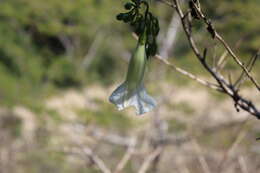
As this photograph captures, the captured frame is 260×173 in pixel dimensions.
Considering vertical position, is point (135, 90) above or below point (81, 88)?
below

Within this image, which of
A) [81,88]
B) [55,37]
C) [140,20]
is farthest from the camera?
[55,37]

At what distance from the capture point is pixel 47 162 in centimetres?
617

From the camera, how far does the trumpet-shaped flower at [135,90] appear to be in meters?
0.98

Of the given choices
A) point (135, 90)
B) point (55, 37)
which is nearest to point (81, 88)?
point (55, 37)

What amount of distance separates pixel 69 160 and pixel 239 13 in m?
3.28

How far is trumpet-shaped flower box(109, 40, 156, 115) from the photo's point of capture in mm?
982

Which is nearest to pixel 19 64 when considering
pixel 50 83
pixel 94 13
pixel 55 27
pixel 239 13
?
pixel 50 83

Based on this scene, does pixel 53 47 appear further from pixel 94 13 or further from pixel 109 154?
pixel 109 154

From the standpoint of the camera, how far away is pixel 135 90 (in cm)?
103

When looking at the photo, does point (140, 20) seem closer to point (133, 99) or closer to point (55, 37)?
point (133, 99)

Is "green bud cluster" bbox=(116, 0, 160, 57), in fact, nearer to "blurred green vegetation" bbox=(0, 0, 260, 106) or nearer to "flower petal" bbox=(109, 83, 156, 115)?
"flower petal" bbox=(109, 83, 156, 115)

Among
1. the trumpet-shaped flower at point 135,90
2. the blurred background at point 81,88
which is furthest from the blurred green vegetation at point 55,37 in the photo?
the trumpet-shaped flower at point 135,90

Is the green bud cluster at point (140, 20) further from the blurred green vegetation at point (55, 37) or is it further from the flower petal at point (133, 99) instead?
the blurred green vegetation at point (55, 37)

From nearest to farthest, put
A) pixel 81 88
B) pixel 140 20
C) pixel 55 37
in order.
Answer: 1. pixel 140 20
2. pixel 81 88
3. pixel 55 37
